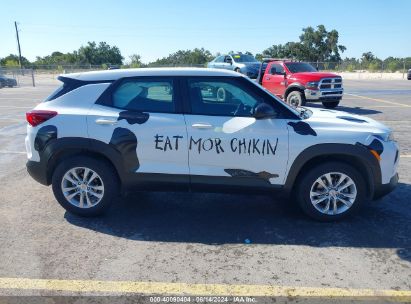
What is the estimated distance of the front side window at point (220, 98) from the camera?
411 cm

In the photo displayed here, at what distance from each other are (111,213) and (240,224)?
5.13 ft

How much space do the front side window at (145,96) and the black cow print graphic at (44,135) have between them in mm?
731

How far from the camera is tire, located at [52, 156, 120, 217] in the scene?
419 centimetres

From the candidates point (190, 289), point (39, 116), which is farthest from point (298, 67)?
point (190, 289)

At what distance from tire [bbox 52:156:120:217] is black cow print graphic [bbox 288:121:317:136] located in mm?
2073

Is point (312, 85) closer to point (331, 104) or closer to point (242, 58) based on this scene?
point (331, 104)

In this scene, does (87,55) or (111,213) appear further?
(87,55)

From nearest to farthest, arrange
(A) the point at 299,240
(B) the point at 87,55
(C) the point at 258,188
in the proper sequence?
(A) the point at 299,240 < (C) the point at 258,188 < (B) the point at 87,55

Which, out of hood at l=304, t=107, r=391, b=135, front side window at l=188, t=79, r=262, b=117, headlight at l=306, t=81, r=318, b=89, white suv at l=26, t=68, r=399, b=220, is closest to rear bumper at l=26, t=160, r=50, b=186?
white suv at l=26, t=68, r=399, b=220

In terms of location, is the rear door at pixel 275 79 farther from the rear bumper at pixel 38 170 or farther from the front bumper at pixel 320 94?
the rear bumper at pixel 38 170

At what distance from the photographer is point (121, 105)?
13.6ft

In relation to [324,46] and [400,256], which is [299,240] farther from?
[324,46]

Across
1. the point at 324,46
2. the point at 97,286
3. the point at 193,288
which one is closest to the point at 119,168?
the point at 97,286

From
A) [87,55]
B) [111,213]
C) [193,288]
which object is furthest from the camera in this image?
[87,55]
